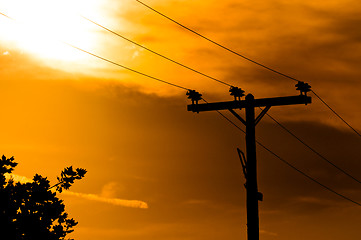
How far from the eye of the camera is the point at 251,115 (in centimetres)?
2634

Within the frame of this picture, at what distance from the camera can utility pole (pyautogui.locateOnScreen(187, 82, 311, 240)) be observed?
25.3 m

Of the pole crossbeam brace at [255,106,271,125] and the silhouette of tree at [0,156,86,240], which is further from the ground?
the pole crossbeam brace at [255,106,271,125]

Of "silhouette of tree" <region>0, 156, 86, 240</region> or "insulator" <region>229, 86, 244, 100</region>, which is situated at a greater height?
"insulator" <region>229, 86, 244, 100</region>

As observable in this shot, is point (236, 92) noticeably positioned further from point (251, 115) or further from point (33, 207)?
point (33, 207)

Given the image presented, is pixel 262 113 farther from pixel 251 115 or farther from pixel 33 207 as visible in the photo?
pixel 33 207

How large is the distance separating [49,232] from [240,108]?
28.9 feet

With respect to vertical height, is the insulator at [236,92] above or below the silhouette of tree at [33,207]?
above

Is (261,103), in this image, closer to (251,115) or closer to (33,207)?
Result: (251,115)

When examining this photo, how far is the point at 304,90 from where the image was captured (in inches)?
1083

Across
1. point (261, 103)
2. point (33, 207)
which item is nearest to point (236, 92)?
point (261, 103)

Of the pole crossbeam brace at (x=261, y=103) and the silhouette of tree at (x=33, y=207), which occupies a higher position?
the pole crossbeam brace at (x=261, y=103)

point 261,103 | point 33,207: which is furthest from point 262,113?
point 33,207

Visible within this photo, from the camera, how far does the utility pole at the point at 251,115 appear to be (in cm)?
2527

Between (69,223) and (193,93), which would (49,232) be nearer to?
(69,223)
